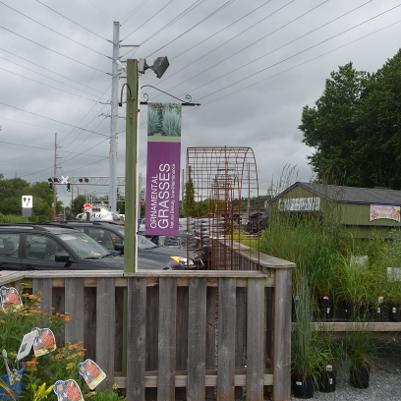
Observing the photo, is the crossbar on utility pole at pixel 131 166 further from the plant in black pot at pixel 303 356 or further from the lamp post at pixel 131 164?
the plant in black pot at pixel 303 356

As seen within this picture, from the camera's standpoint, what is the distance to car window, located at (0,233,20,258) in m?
8.49

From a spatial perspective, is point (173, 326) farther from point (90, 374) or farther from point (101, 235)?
point (101, 235)

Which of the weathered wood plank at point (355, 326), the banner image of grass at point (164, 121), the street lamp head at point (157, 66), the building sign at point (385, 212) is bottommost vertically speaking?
the weathered wood plank at point (355, 326)

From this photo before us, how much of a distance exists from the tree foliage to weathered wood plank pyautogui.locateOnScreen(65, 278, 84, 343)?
24702mm

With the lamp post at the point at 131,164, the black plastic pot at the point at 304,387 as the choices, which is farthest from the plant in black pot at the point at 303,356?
the lamp post at the point at 131,164

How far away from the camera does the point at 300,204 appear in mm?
5945

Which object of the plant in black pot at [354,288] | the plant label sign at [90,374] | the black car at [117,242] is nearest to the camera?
the plant label sign at [90,374]

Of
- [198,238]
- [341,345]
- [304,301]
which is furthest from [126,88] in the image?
[198,238]

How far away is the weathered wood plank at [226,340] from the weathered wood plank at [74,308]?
1.11 metres

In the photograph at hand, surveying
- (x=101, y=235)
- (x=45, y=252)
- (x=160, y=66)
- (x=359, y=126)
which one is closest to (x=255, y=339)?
(x=160, y=66)

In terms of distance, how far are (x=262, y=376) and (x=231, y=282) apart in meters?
0.83

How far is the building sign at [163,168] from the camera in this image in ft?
13.8

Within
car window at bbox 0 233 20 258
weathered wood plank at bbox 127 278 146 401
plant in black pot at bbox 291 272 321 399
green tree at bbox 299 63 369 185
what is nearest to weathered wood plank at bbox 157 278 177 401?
weathered wood plank at bbox 127 278 146 401

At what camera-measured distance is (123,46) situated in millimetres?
28547
